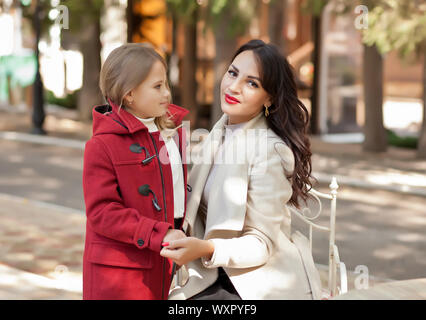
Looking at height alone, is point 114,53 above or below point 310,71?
below

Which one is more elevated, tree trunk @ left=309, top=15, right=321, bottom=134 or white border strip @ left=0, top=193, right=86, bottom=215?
tree trunk @ left=309, top=15, right=321, bottom=134

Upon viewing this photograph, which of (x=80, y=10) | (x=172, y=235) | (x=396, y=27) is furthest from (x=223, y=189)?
(x=80, y=10)

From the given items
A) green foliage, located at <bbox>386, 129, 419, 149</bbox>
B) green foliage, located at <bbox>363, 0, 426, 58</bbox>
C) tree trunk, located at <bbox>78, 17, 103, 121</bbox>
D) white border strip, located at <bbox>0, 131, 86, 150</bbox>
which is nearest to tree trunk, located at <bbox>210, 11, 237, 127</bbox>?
white border strip, located at <bbox>0, 131, 86, 150</bbox>

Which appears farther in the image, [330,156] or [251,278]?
[330,156]

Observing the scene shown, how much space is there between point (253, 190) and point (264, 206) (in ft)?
0.26

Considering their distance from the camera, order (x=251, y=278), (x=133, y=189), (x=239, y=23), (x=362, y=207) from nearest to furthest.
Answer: (x=133, y=189), (x=251, y=278), (x=362, y=207), (x=239, y=23)

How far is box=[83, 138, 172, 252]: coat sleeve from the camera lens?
Answer: 8.22ft

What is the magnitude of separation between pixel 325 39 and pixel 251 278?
17163 mm

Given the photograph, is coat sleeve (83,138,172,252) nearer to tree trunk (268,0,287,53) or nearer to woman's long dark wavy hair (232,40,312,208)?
woman's long dark wavy hair (232,40,312,208)

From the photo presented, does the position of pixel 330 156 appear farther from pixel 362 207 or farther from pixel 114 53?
pixel 114 53

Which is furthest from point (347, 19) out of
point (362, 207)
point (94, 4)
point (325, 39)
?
point (362, 207)

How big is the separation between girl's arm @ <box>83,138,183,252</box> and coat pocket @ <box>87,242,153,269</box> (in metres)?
0.08

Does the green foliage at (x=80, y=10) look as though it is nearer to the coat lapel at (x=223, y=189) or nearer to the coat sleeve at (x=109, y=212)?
the coat lapel at (x=223, y=189)
